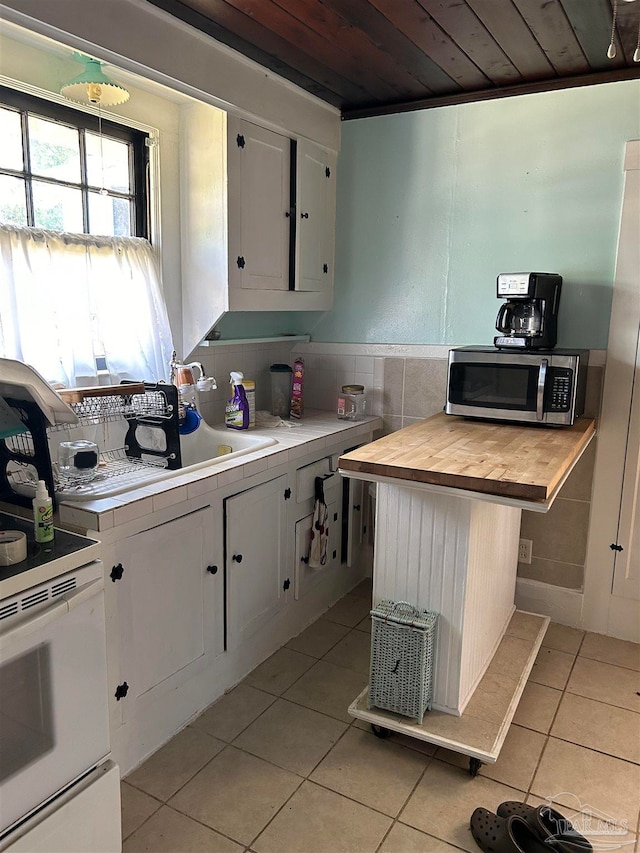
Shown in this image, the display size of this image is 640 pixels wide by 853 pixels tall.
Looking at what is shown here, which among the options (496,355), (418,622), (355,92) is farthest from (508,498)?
(355,92)

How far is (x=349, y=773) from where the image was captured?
199 centimetres

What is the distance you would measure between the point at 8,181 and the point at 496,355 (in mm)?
1844

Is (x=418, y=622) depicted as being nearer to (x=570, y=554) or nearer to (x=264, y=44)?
(x=570, y=554)

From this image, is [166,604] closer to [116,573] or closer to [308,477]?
[116,573]

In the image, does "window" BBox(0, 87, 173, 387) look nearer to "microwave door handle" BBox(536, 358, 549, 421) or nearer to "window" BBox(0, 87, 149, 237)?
"window" BBox(0, 87, 149, 237)

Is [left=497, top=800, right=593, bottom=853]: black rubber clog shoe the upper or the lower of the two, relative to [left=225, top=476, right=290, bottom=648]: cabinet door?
lower

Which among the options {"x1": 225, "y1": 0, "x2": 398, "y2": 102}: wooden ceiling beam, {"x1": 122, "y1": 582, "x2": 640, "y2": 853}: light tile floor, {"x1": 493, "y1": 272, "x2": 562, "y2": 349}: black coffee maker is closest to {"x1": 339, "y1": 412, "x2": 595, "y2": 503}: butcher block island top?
{"x1": 493, "y1": 272, "x2": 562, "y2": 349}: black coffee maker

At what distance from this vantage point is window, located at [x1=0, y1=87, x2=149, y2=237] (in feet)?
6.91

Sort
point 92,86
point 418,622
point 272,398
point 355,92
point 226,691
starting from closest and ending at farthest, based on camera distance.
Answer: point 418,622 → point 92,86 → point 226,691 → point 355,92 → point 272,398

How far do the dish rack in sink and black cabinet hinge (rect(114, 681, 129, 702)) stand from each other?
1.85 feet

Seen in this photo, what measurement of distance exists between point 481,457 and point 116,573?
114 centimetres

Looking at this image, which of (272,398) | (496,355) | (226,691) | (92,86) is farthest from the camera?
(272,398)

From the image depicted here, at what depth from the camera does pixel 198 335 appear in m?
2.72

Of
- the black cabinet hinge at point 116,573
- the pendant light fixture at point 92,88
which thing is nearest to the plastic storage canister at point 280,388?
the pendant light fixture at point 92,88
